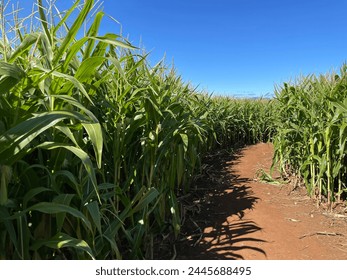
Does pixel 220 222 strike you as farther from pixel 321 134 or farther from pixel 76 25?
pixel 76 25

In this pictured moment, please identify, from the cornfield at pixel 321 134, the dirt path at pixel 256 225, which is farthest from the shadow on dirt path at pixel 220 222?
the cornfield at pixel 321 134

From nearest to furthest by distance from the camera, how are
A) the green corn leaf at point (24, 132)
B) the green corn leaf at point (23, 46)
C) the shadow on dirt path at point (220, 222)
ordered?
the green corn leaf at point (24, 132), the green corn leaf at point (23, 46), the shadow on dirt path at point (220, 222)

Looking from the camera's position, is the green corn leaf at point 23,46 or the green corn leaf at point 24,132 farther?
the green corn leaf at point 23,46

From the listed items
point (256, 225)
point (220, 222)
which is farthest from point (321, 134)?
point (220, 222)

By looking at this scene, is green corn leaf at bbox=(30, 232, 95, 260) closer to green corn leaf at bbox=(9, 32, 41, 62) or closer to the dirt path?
green corn leaf at bbox=(9, 32, 41, 62)

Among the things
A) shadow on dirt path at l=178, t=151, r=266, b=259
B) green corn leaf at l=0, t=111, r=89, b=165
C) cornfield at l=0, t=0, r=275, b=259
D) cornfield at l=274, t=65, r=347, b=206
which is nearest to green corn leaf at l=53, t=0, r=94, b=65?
cornfield at l=0, t=0, r=275, b=259

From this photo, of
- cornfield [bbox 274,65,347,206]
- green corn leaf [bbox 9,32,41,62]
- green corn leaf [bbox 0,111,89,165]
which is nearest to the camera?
green corn leaf [bbox 0,111,89,165]

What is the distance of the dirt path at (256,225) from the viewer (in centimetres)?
221

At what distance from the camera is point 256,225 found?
2652mm

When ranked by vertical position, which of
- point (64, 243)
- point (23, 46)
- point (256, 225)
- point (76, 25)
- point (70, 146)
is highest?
point (76, 25)

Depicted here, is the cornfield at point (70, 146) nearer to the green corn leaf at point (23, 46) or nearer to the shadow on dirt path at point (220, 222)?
the green corn leaf at point (23, 46)

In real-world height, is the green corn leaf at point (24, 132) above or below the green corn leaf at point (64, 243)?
above

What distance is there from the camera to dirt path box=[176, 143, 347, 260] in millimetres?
2209

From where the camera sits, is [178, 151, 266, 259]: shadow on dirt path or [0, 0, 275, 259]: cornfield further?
[178, 151, 266, 259]: shadow on dirt path
